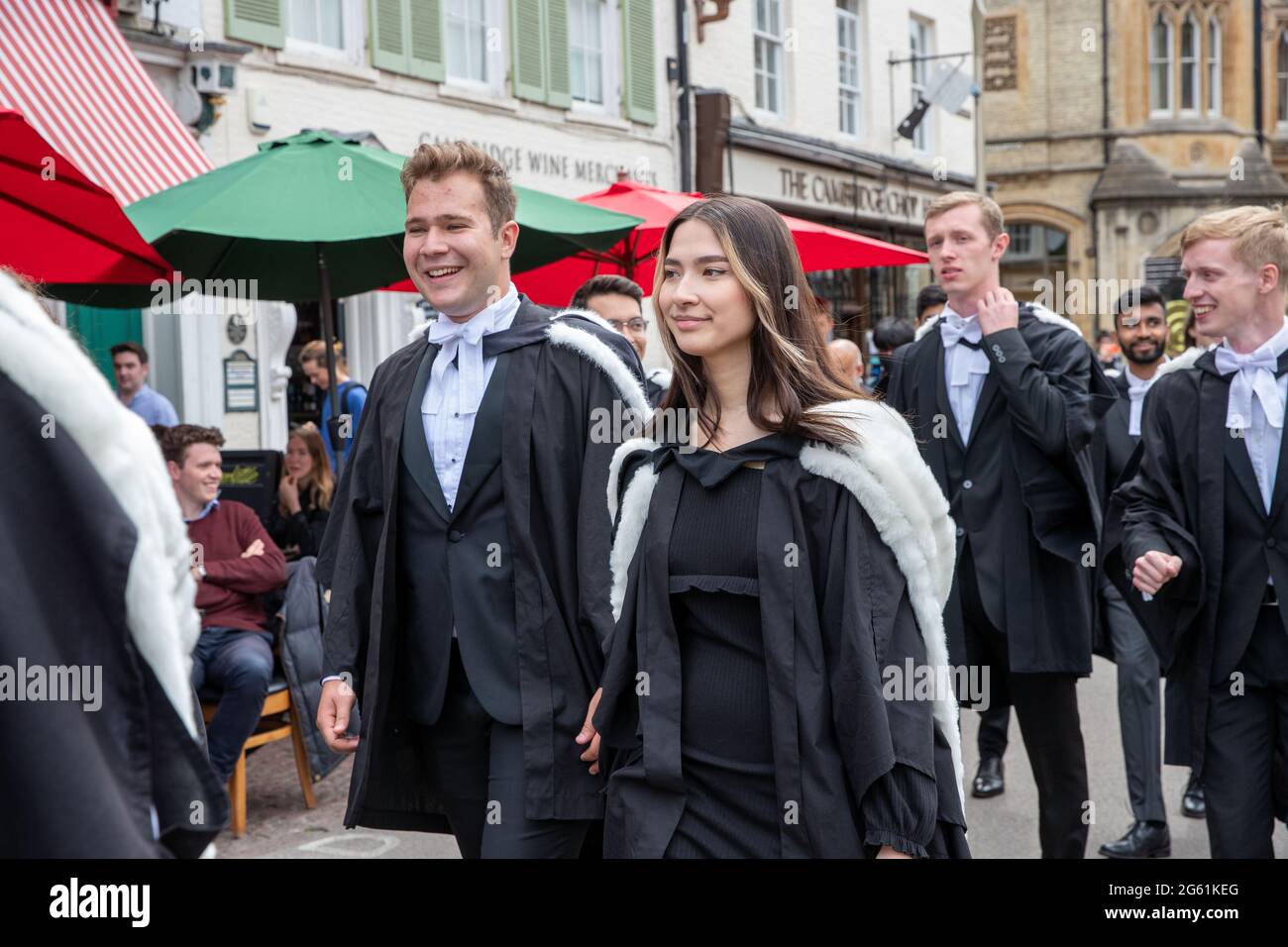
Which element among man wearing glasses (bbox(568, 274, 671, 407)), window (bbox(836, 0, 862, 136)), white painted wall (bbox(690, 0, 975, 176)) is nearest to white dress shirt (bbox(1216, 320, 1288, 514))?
man wearing glasses (bbox(568, 274, 671, 407))

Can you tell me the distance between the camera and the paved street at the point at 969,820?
6090 millimetres

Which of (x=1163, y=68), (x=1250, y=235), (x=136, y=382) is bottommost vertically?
(x=136, y=382)

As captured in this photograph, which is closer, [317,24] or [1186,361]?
[1186,361]

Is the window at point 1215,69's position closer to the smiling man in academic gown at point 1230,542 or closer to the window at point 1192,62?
the window at point 1192,62

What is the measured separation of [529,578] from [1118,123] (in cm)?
3994

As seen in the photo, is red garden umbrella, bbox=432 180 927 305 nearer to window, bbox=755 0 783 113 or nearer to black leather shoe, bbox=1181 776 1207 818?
black leather shoe, bbox=1181 776 1207 818

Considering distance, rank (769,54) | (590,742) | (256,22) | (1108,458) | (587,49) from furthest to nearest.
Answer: (769,54)
(587,49)
(256,22)
(1108,458)
(590,742)

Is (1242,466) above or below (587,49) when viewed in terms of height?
below

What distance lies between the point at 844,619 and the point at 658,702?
39cm

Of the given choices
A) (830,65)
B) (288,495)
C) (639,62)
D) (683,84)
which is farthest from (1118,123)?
(288,495)

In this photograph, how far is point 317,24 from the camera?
13711mm

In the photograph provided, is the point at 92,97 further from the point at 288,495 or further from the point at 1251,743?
the point at 1251,743

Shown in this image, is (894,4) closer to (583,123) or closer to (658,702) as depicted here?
(583,123)

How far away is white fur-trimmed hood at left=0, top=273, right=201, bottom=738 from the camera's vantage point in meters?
1.32
